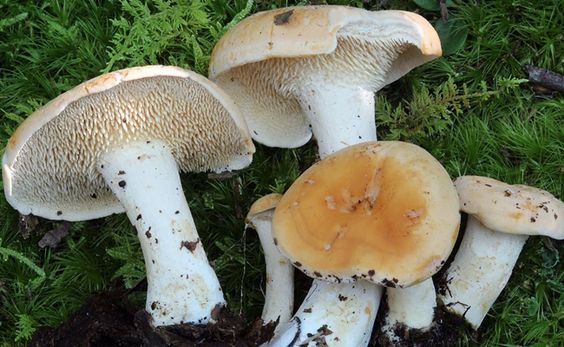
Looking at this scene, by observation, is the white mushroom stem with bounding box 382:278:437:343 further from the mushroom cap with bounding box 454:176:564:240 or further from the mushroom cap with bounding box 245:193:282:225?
the mushroom cap with bounding box 245:193:282:225

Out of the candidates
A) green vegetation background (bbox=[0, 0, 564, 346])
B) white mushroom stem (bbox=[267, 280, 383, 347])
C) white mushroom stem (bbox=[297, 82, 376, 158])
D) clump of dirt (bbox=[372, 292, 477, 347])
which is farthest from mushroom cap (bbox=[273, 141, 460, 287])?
green vegetation background (bbox=[0, 0, 564, 346])

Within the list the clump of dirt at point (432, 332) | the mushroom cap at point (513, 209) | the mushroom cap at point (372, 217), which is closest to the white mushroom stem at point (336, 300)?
the clump of dirt at point (432, 332)

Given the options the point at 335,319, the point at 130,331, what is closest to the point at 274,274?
the point at 335,319

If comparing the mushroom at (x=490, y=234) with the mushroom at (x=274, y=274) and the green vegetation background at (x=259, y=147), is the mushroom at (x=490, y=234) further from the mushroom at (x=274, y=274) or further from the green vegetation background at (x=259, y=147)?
the mushroom at (x=274, y=274)

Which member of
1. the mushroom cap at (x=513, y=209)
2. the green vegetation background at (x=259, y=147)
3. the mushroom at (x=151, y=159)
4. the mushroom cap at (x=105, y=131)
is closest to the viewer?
the mushroom cap at (x=105, y=131)

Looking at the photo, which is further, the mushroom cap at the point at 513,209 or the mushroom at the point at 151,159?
the mushroom cap at the point at 513,209

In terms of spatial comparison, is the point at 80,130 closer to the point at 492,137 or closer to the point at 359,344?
the point at 359,344
